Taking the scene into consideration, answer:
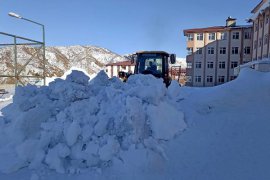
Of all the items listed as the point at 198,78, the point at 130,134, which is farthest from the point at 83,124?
the point at 198,78

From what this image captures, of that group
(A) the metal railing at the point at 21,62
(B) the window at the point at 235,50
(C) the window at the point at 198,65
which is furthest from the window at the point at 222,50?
(A) the metal railing at the point at 21,62

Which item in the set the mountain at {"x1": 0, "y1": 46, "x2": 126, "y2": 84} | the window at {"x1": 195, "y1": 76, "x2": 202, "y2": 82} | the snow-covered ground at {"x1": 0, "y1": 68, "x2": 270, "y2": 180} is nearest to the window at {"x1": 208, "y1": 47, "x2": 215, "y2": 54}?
the window at {"x1": 195, "y1": 76, "x2": 202, "y2": 82}

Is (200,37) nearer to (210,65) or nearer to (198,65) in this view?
(198,65)

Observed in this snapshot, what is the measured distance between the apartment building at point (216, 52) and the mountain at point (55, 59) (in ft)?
56.5

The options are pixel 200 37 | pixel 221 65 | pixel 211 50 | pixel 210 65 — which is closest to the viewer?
pixel 221 65

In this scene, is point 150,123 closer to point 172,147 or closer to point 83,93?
point 172,147

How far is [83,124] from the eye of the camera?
184 inches

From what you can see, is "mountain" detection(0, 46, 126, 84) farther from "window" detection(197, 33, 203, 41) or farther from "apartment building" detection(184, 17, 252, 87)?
"window" detection(197, 33, 203, 41)

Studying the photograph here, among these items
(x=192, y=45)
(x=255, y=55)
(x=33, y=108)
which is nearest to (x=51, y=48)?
(x=192, y=45)

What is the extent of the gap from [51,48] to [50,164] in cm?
8370

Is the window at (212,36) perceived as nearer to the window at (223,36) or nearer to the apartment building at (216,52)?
the apartment building at (216,52)

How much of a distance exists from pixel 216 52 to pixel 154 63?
2885 centimetres

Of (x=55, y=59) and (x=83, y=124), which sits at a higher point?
(x=55, y=59)

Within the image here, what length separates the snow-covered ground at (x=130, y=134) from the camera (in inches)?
163
